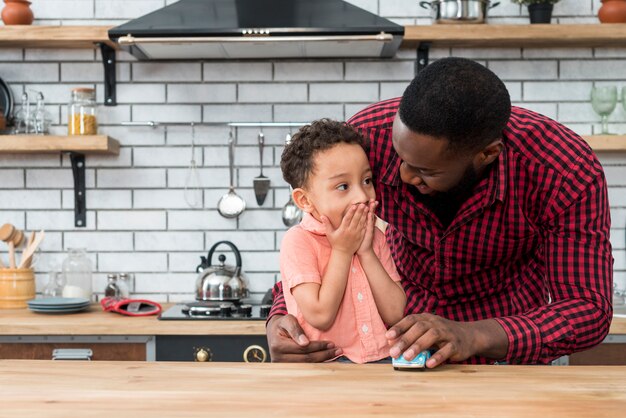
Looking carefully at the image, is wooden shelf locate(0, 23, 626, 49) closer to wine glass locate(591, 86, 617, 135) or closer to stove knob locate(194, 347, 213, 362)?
wine glass locate(591, 86, 617, 135)

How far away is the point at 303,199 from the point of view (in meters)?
1.85

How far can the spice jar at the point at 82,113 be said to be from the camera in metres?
3.26

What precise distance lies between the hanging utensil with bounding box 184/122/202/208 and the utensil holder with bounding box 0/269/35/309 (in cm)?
76

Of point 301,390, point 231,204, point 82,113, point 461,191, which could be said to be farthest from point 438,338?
point 82,113

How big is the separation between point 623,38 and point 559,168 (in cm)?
180

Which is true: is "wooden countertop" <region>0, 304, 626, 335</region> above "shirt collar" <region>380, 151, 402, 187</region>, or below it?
below

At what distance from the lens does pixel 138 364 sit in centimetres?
140

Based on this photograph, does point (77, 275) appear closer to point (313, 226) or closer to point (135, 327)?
point (135, 327)

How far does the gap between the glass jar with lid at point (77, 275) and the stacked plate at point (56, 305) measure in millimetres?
238

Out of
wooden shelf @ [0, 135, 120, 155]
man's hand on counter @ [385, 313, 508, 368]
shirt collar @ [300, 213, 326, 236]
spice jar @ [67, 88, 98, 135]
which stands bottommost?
man's hand on counter @ [385, 313, 508, 368]

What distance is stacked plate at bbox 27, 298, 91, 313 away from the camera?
9.75 ft

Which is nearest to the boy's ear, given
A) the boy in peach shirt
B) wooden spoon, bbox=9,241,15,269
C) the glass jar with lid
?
the boy in peach shirt

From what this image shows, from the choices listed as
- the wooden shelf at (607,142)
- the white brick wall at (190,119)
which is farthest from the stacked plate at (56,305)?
the wooden shelf at (607,142)

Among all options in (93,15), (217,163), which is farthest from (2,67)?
(217,163)
